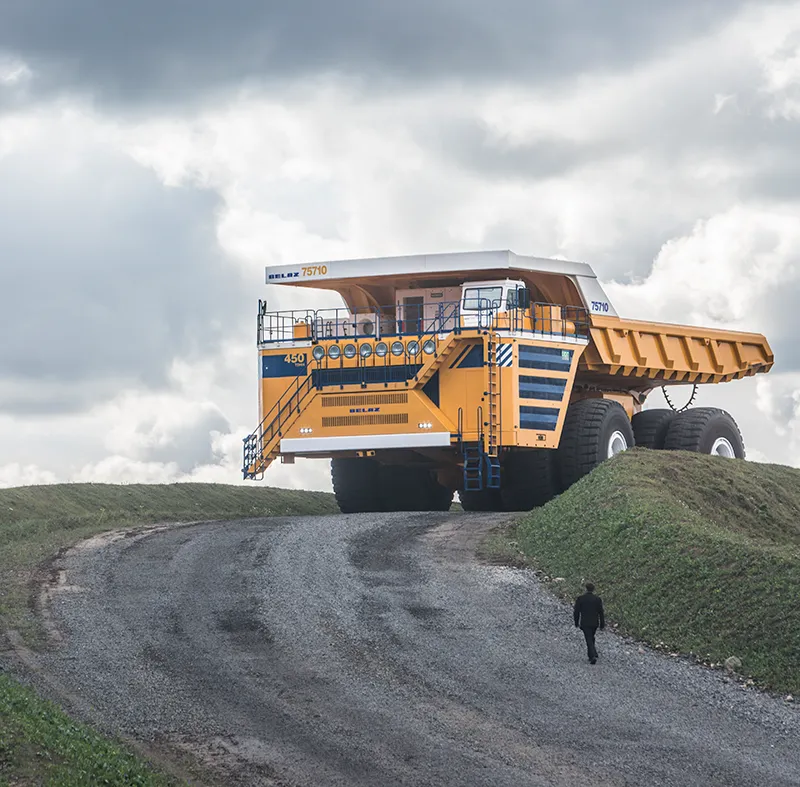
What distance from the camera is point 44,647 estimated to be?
16.5m

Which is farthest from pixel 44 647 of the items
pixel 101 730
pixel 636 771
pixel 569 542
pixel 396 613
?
pixel 569 542

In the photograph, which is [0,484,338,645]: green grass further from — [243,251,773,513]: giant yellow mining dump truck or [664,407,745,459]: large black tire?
[664,407,745,459]: large black tire

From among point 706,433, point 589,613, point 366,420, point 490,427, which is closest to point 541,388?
point 490,427

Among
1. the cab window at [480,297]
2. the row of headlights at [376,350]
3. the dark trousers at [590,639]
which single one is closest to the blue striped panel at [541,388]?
the cab window at [480,297]

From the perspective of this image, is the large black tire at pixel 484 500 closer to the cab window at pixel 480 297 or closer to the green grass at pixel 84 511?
the green grass at pixel 84 511

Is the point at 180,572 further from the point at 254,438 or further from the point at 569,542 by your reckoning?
the point at 254,438

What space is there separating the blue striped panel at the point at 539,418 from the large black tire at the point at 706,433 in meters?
6.63

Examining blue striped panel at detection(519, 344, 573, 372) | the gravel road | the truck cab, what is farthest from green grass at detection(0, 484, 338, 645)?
blue striped panel at detection(519, 344, 573, 372)

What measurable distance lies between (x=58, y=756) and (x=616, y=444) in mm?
21292

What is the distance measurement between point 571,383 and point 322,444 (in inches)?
230

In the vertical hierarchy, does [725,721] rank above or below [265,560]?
below

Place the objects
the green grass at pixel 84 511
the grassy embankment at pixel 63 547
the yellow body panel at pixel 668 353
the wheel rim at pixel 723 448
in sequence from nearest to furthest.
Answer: the grassy embankment at pixel 63 547, the green grass at pixel 84 511, the yellow body panel at pixel 668 353, the wheel rim at pixel 723 448

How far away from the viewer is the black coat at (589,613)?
16578 mm

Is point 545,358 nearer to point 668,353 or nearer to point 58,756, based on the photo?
point 668,353
